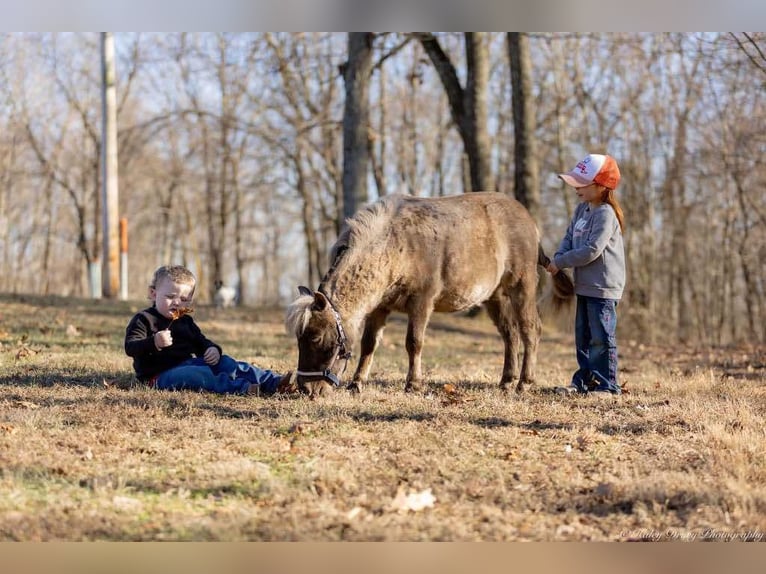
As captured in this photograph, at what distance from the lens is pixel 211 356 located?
708cm

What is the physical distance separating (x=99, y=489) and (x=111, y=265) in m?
15.3

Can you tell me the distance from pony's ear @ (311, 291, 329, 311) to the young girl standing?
2622 mm

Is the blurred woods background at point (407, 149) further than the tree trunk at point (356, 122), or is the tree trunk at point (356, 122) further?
the blurred woods background at point (407, 149)

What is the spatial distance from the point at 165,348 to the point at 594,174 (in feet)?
15.5

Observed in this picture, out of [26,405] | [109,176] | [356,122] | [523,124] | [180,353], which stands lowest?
[26,405]

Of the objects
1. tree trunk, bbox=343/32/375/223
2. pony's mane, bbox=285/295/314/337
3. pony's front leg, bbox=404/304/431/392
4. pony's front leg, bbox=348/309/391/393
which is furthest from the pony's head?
tree trunk, bbox=343/32/375/223

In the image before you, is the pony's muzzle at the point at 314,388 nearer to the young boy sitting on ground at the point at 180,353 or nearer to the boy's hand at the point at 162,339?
the young boy sitting on ground at the point at 180,353

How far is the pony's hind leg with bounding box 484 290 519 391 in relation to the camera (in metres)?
8.59

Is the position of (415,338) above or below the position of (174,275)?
below

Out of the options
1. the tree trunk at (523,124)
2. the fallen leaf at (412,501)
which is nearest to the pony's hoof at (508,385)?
the fallen leaf at (412,501)

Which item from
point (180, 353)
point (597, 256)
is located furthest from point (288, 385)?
point (597, 256)

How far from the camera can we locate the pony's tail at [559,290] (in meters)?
8.83

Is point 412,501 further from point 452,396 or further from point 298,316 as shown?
point 452,396

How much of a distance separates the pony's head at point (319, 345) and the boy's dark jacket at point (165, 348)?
862mm
